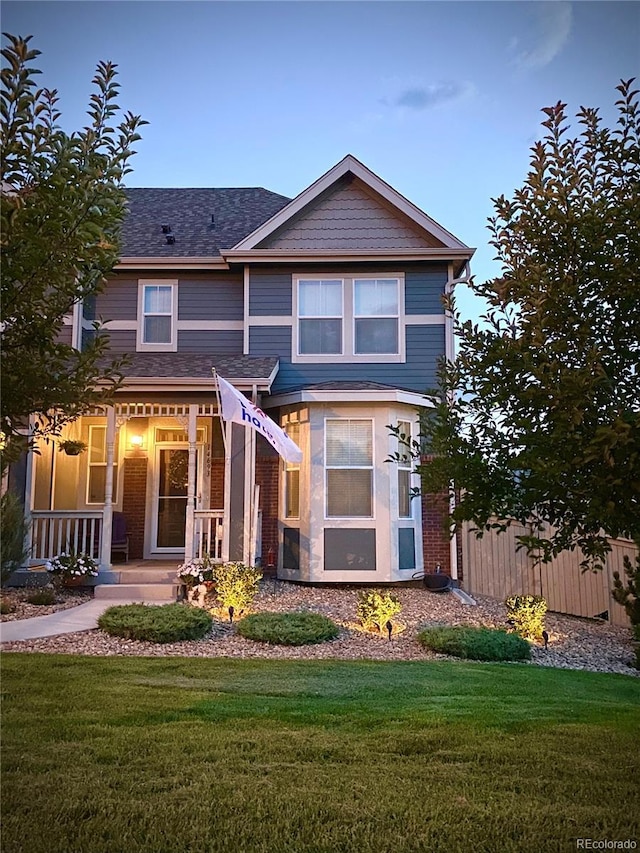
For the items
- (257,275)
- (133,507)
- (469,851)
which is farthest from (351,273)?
(469,851)

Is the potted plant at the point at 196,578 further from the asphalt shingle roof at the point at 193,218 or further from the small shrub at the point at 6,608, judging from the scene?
the asphalt shingle roof at the point at 193,218

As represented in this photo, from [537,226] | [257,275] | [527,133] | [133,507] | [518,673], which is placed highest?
[257,275]

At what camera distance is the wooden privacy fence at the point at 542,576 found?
1135 cm

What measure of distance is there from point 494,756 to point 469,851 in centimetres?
126

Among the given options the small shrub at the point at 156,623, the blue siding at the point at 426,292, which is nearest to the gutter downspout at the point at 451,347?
the blue siding at the point at 426,292

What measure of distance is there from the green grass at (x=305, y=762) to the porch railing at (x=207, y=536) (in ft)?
15.7

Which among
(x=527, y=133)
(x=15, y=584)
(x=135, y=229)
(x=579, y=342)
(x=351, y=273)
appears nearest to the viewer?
(x=579, y=342)

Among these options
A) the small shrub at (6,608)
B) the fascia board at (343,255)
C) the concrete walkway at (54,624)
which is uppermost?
the fascia board at (343,255)

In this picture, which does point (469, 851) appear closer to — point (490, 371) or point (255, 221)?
point (490, 371)

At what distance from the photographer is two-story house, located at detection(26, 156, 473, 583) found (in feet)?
39.1

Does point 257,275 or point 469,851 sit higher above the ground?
point 257,275

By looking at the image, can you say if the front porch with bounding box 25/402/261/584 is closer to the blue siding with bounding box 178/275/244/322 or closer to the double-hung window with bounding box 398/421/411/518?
the blue siding with bounding box 178/275/244/322

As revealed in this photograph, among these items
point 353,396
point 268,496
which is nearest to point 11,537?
point 268,496

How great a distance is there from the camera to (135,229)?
15055 millimetres
